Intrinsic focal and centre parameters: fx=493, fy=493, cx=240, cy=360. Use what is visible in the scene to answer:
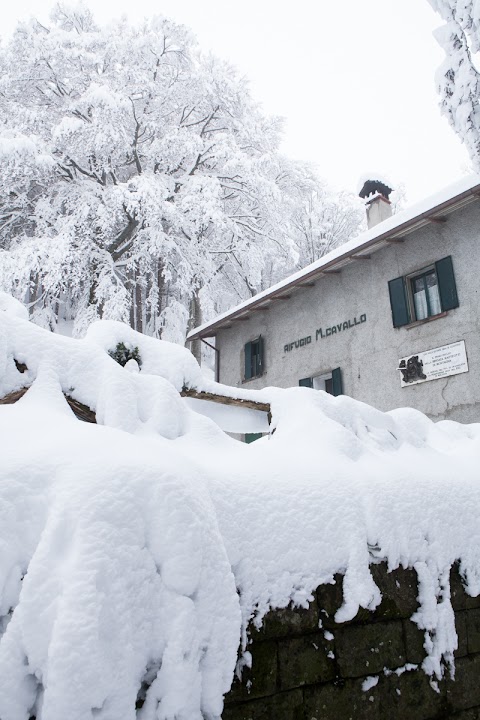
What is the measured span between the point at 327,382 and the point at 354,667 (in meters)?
9.64

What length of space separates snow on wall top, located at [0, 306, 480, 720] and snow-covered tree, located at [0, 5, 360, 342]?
9.92m

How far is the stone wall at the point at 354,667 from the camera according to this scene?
1.74 m

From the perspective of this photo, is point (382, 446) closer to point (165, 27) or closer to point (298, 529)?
point (298, 529)

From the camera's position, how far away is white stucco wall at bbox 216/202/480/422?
8602 millimetres

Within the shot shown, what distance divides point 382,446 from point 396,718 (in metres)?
1.32

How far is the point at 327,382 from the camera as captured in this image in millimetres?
11430

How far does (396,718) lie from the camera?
2.00m

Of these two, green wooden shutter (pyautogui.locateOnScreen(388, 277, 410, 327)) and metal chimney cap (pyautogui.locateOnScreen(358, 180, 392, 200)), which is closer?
green wooden shutter (pyautogui.locateOnScreen(388, 277, 410, 327))

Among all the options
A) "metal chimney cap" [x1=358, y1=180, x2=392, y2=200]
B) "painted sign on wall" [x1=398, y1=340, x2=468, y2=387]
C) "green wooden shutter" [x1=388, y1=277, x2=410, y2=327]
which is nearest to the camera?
"painted sign on wall" [x1=398, y1=340, x2=468, y2=387]

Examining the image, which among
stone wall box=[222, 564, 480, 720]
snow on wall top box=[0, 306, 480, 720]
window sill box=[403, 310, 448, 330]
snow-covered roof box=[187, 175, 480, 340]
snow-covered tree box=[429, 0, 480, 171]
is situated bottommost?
stone wall box=[222, 564, 480, 720]

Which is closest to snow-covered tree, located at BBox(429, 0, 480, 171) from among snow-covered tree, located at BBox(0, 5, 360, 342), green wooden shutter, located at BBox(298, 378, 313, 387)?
green wooden shutter, located at BBox(298, 378, 313, 387)

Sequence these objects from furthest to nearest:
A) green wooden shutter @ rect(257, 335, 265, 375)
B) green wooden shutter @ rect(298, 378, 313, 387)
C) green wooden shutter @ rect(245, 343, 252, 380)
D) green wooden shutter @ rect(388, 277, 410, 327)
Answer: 1. green wooden shutter @ rect(245, 343, 252, 380)
2. green wooden shutter @ rect(257, 335, 265, 375)
3. green wooden shutter @ rect(298, 378, 313, 387)
4. green wooden shutter @ rect(388, 277, 410, 327)

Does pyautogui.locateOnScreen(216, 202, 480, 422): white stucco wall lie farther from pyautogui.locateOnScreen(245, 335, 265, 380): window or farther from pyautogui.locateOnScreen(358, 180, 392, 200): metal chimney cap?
pyautogui.locateOnScreen(358, 180, 392, 200): metal chimney cap

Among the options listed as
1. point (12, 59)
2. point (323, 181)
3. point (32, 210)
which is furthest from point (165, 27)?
point (323, 181)
